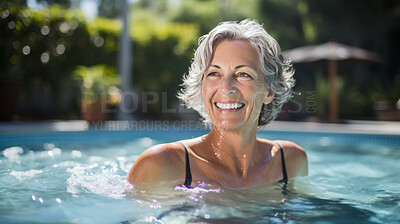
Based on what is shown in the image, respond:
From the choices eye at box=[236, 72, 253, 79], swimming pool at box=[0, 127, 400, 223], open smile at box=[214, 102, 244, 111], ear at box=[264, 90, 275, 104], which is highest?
eye at box=[236, 72, 253, 79]

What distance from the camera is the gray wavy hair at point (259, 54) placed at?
6.72 ft

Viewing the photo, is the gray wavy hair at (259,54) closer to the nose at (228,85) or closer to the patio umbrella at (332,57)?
the nose at (228,85)

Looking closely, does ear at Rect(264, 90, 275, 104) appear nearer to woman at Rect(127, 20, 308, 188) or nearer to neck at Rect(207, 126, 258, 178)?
woman at Rect(127, 20, 308, 188)

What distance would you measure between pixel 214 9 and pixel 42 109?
1237cm

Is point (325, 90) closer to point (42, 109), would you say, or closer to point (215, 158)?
point (42, 109)

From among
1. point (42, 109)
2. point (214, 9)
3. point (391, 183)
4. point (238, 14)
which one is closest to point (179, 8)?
point (214, 9)

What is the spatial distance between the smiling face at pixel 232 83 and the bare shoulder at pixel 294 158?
2.20 feet

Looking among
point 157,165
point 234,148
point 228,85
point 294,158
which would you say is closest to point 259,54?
point 228,85

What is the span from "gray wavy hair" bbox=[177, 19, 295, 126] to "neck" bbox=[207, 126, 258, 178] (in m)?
0.29

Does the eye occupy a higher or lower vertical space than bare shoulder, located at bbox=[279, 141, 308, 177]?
higher

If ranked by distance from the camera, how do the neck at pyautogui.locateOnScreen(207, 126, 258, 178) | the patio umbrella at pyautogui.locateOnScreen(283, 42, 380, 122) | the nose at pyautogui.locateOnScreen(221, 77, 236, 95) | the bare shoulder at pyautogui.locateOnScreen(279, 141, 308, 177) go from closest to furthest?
the nose at pyautogui.locateOnScreen(221, 77, 236, 95)
the neck at pyautogui.locateOnScreen(207, 126, 258, 178)
the bare shoulder at pyautogui.locateOnScreen(279, 141, 308, 177)
the patio umbrella at pyautogui.locateOnScreen(283, 42, 380, 122)

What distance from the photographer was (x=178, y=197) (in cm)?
220

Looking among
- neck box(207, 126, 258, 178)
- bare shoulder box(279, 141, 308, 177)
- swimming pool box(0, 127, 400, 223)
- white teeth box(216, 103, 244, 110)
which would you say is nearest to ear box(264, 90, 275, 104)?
neck box(207, 126, 258, 178)

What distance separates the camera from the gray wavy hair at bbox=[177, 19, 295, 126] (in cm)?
205
